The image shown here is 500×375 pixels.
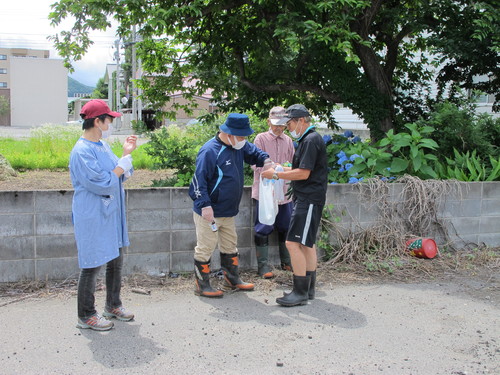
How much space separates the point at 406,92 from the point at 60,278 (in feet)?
22.9

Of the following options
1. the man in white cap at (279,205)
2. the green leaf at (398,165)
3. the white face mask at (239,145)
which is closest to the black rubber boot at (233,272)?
the man in white cap at (279,205)

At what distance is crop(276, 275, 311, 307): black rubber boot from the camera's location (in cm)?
468

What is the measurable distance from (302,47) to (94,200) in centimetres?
472

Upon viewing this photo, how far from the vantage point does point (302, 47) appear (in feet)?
24.8

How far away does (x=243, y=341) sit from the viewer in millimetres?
3932

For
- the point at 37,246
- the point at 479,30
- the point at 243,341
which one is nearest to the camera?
the point at 243,341

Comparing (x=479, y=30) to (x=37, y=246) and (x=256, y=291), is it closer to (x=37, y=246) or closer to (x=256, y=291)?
(x=256, y=291)

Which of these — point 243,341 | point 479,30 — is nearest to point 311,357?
point 243,341

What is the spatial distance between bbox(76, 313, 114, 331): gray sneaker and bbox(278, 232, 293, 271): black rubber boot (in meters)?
2.31

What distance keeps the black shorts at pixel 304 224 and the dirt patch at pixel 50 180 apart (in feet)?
13.7

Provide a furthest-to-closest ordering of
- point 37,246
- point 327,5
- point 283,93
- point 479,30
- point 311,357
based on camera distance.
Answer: point 283,93, point 479,30, point 327,5, point 37,246, point 311,357

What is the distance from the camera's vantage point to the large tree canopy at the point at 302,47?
6.59 metres

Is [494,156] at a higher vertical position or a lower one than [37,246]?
higher

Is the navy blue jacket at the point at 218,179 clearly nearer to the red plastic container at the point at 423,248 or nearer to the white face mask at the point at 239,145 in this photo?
the white face mask at the point at 239,145
